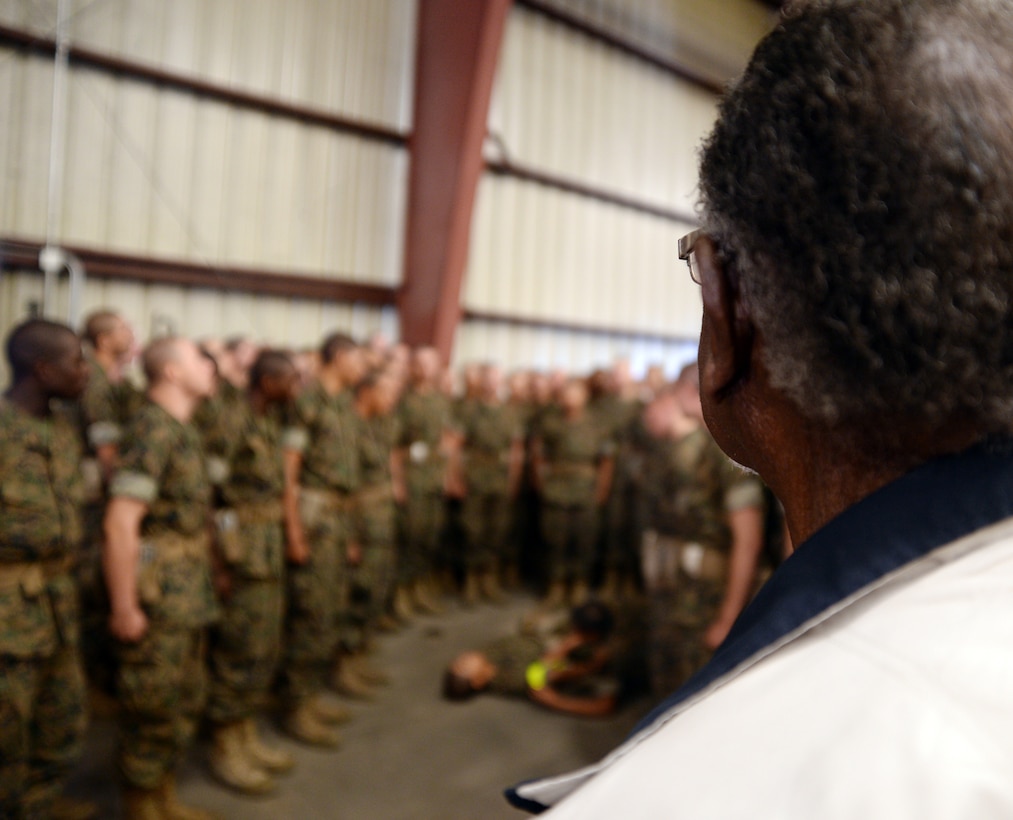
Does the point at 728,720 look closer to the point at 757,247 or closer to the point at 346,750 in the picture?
the point at 757,247

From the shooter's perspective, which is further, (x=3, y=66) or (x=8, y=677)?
(x=3, y=66)

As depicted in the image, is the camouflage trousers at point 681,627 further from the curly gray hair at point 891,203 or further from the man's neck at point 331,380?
the curly gray hair at point 891,203

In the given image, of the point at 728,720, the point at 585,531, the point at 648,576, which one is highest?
the point at 728,720

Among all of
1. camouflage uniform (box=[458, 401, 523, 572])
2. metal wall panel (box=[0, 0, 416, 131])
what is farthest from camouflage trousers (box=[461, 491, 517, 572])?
metal wall panel (box=[0, 0, 416, 131])

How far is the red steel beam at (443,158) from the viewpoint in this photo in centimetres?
698

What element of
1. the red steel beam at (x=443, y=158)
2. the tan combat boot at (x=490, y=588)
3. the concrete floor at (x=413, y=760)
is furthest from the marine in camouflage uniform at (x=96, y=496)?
the red steel beam at (x=443, y=158)

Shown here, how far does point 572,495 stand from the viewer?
254 inches

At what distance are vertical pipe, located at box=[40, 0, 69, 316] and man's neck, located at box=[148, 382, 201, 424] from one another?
3.04 meters

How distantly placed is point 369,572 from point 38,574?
2129mm

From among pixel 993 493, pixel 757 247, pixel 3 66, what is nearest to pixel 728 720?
pixel 993 493

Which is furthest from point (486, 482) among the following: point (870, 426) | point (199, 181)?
point (870, 426)

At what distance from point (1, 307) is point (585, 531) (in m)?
4.42

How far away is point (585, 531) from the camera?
21.3 feet

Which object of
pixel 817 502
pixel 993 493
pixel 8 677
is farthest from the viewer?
pixel 8 677
